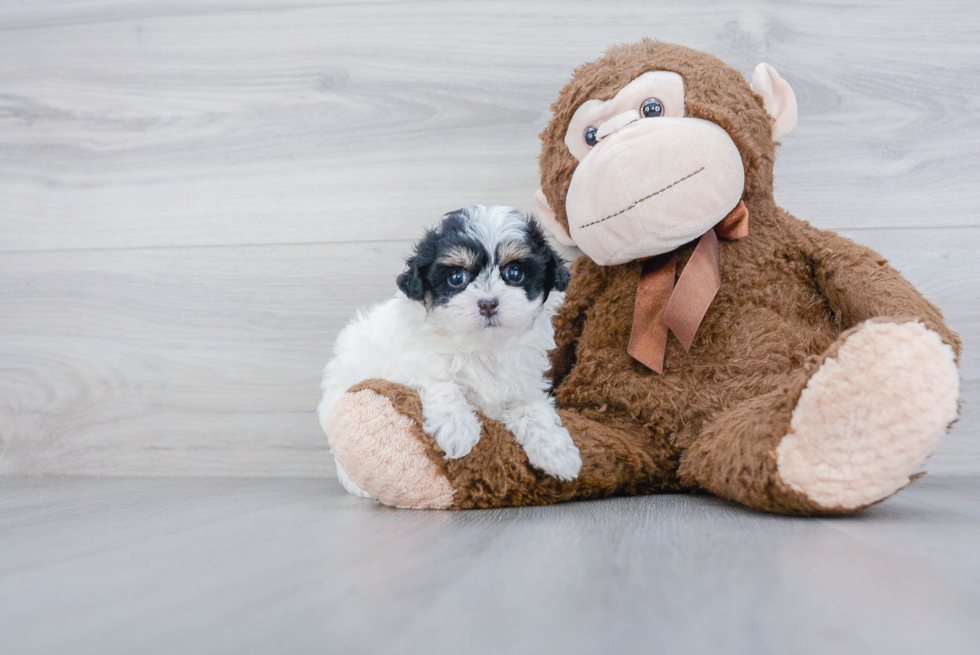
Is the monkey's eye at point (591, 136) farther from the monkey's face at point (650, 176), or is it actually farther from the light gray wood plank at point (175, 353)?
the light gray wood plank at point (175, 353)

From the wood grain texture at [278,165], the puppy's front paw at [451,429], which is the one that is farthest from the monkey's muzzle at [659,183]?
the wood grain texture at [278,165]

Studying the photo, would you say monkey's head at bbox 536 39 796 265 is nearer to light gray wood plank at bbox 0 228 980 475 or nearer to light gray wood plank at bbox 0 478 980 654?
light gray wood plank at bbox 0 478 980 654

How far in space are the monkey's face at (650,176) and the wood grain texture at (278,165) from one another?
0.41m

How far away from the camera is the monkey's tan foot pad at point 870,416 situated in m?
0.74

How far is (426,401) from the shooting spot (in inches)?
37.2

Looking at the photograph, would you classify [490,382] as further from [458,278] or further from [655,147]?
[655,147]

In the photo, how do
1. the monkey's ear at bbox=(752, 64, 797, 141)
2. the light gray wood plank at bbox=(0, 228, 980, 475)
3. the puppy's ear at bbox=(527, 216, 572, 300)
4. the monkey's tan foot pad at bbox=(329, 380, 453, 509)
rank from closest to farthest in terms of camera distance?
the monkey's tan foot pad at bbox=(329, 380, 453, 509) → the puppy's ear at bbox=(527, 216, 572, 300) → the monkey's ear at bbox=(752, 64, 797, 141) → the light gray wood plank at bbox=(0, 228, 980, 475)

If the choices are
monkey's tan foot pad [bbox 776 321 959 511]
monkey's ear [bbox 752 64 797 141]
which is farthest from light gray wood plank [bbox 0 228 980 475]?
monkey's tan foot pad [bbox 776 321 959 511]

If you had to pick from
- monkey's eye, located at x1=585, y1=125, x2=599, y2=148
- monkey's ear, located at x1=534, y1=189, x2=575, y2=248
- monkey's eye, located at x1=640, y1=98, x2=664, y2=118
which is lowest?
monkey's ear, located at x1=534, y1=189, x2=575, y2=248

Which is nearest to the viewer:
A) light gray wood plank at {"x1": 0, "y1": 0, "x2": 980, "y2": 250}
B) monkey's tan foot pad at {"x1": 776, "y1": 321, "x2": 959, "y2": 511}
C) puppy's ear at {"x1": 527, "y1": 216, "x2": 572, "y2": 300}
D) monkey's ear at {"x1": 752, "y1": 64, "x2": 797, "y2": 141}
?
monkey's tan foot pad at {"x1": 776, "y1": 321, "x2": 959, "y2": 511}

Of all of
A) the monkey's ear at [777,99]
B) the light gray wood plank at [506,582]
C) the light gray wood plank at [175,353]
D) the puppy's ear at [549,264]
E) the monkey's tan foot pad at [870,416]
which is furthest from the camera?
the light gray wood plank at [175,353]

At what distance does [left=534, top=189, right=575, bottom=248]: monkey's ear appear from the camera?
119 cm

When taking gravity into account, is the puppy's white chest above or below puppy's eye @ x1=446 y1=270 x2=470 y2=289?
below

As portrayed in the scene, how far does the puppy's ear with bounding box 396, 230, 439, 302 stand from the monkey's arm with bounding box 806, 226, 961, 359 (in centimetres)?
59
